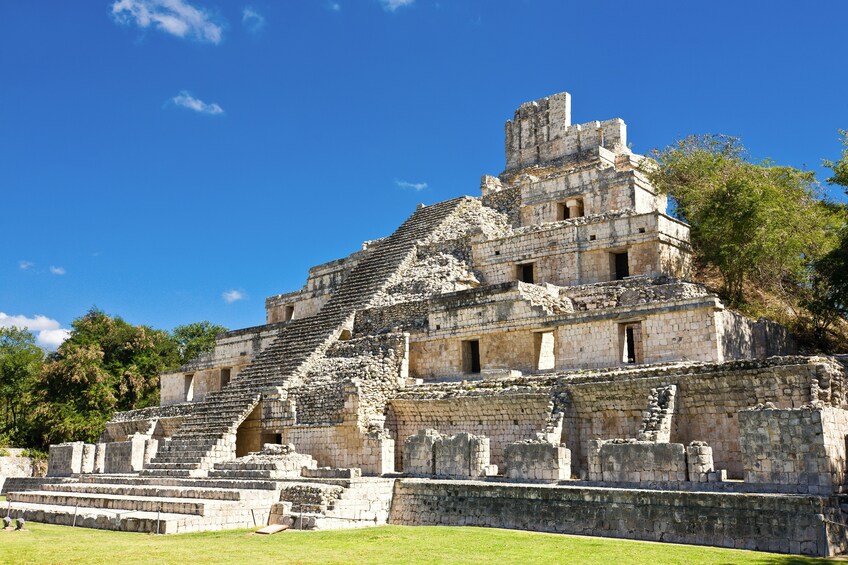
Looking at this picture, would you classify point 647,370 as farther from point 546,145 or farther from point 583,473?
point 546,145

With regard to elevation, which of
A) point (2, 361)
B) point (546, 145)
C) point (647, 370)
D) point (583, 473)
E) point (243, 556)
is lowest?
point (243, 556)

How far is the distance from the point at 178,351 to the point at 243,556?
3889 centimetres

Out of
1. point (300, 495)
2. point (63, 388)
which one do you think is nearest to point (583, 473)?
point (300, 495)

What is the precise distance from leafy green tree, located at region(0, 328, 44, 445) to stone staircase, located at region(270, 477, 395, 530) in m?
29.7

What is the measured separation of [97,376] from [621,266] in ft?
89.4

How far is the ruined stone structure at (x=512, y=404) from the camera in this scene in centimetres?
1388

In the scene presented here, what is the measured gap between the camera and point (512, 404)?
20.8 metres

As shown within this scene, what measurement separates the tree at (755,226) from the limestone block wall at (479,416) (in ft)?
27.6

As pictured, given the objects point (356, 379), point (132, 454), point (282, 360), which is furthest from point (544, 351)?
point (132, 454)

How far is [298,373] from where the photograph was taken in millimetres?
25719

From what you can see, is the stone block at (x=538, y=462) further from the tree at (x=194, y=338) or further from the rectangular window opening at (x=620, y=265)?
the tree at (x=194, y=338)

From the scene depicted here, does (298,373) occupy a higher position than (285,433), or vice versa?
(298,373)

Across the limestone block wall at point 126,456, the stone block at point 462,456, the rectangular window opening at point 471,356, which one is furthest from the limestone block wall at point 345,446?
the limestone block wall at point 126,456

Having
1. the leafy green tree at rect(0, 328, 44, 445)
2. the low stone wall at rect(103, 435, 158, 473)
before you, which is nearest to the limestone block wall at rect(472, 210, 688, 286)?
the low stone wall at rect(103, 435, 158, 473)
